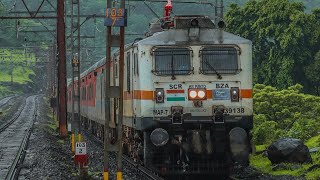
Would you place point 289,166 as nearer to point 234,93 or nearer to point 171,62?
point 234,93

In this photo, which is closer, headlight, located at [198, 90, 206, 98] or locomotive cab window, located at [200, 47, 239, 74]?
headlight, located at [198, 90, 206, 98]

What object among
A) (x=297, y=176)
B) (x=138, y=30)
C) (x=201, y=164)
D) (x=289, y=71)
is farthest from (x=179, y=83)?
(x=138, y=30)

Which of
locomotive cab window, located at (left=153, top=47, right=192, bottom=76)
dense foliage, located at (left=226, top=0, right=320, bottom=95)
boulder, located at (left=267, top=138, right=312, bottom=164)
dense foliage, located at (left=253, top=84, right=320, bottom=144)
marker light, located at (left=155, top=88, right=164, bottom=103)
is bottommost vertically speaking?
boulder, located at (left=267, top=138, right=312, bottom=164)

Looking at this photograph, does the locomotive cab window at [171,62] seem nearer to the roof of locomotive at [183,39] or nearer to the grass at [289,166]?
the roof of locomotive at [183,39]

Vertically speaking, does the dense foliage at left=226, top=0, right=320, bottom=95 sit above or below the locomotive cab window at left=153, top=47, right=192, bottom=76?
above

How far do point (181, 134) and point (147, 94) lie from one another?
51.1 inches

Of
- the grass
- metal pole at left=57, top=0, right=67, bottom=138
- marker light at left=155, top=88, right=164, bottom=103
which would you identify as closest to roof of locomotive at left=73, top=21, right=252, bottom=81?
marker light at left=155, top=88, right=164, bottom=103

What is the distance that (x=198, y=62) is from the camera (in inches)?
647

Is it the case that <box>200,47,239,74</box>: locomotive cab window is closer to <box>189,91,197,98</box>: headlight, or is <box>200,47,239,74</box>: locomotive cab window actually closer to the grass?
<box>189,91,197,98</box>: headlight

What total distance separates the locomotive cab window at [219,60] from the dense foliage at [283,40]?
96.7 ft

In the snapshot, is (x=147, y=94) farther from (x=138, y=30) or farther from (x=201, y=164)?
(x=138, y=30)

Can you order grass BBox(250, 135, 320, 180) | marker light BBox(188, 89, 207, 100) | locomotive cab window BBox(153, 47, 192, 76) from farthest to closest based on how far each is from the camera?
grass BBox(250, 135, 320, 180) < locomotive cab window BBox(153, 47, 192, 76) < marker light BBox(188, 89, 207, 100)

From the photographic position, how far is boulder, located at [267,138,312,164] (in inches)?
744

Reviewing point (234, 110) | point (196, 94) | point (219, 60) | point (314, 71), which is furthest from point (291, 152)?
point (314, 71)
